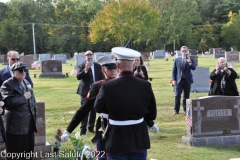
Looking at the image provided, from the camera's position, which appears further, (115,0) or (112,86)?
(115,0)

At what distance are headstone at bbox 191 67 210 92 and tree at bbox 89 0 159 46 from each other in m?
41.1

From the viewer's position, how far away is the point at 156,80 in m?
23.5

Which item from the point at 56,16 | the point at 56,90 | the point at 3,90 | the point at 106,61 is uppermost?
the point at 56,16

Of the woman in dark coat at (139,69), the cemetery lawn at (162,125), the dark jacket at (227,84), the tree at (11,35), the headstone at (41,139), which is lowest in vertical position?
the cemetery lawn at (162,125)

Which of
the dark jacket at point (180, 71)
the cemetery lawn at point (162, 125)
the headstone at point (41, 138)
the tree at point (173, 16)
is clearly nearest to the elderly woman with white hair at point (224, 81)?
the cemetery lawn at point (162, 125)

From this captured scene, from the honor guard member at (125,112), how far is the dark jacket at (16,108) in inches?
83.4

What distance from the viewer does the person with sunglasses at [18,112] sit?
21.0 ft

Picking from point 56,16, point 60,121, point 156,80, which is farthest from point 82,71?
point 56,16

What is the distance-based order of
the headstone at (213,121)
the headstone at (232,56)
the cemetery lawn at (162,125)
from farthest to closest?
the headstone at (232,56), the headstone at (213,121), the cemetery lawn at (162,125)

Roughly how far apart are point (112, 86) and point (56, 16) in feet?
254

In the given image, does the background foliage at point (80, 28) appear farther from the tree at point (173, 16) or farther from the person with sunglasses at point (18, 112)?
the person with sunglasses at point (18, 112)

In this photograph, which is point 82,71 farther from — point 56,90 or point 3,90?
point 56,90

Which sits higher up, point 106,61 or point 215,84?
point 106,61

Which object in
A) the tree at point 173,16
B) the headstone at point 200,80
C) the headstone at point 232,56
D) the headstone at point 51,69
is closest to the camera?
the headstone at point 200,80
